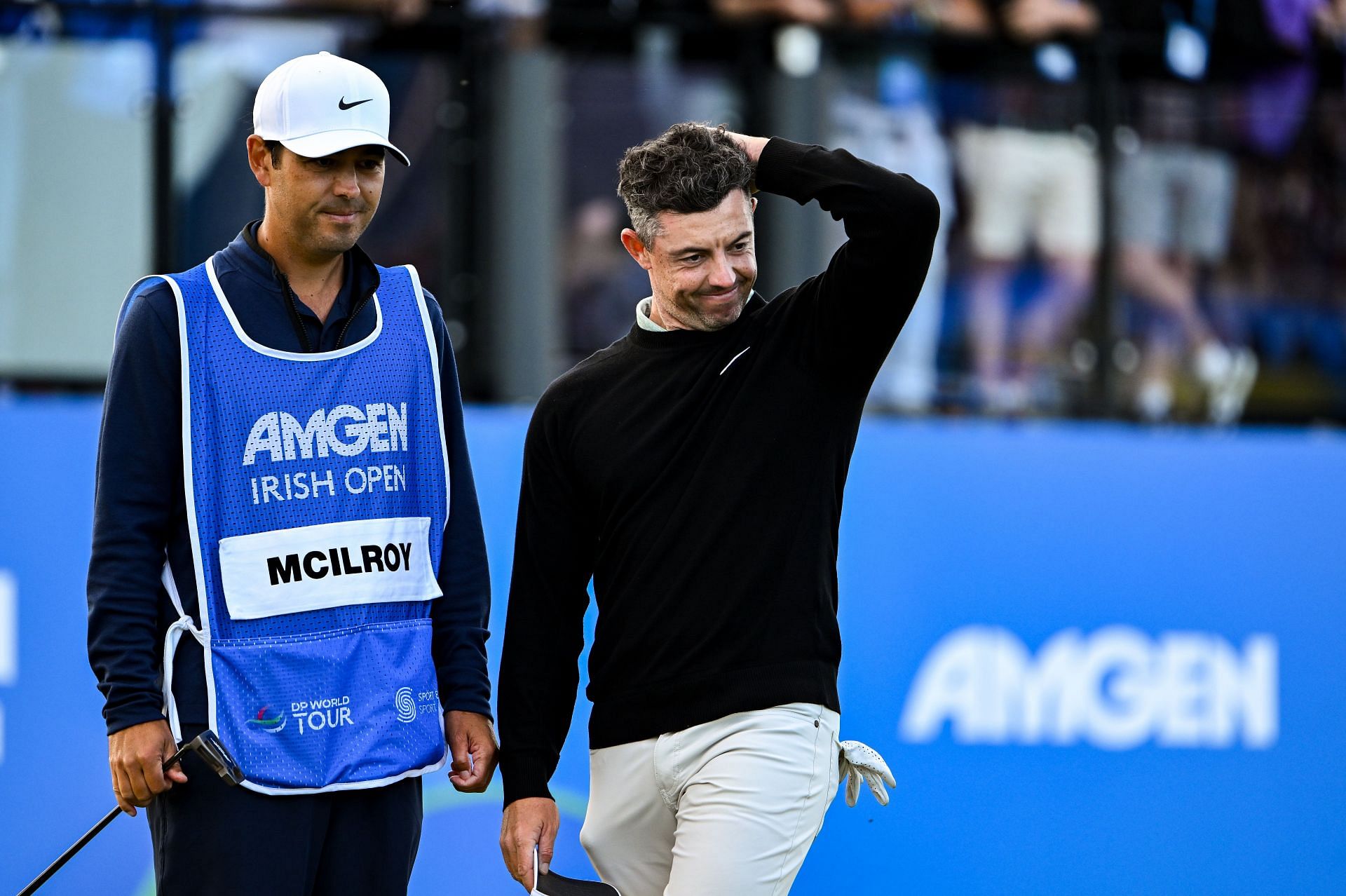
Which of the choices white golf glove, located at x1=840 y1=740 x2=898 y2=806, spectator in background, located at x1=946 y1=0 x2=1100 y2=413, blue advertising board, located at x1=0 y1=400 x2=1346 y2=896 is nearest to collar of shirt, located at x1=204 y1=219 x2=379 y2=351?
white golf glove, located at x1=840 y1=740 x2=898 y2=806

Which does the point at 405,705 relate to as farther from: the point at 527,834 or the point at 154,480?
the point at 154,480

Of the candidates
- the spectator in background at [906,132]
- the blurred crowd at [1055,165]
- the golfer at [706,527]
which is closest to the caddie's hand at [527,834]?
the golfer at [706,527]

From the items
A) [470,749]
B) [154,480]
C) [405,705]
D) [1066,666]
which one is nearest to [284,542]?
[154,480]

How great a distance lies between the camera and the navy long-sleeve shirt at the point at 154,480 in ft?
7.90

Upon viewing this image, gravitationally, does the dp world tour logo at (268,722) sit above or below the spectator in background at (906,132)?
below

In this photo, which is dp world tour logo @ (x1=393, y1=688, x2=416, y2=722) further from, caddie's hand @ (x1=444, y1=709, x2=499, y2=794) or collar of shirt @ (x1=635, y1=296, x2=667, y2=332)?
collar of shirt @ (x1=635, y1=296, x2=667, y2=332)

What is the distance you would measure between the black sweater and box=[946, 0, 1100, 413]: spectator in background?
2194mm

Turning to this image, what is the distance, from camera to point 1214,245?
16.5ft

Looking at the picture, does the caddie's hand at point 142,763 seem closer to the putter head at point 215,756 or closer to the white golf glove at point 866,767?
the putter head at point 215,756

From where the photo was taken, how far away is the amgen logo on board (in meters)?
4.44

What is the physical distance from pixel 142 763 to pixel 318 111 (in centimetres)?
104

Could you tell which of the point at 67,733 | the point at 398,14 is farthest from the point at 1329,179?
the point at 67,733

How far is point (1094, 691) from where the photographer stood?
446 cm

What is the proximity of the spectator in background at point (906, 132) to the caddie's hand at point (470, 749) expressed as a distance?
92.4 inches
